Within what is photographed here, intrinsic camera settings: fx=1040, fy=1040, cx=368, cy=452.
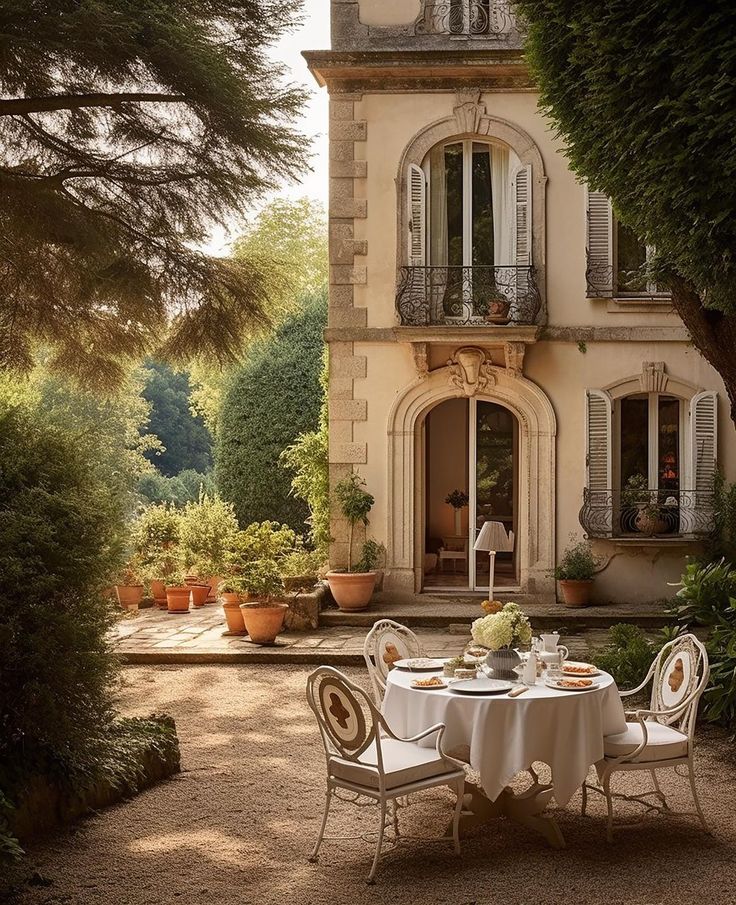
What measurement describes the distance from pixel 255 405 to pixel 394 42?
8550 millimetres

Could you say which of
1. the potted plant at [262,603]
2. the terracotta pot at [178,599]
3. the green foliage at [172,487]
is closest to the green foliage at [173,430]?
the green foliage at [172,487]

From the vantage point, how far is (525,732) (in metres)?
5.12

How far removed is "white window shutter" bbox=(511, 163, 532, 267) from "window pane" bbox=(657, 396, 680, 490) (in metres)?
2.38

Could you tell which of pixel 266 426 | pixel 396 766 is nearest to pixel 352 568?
pixel 396 766

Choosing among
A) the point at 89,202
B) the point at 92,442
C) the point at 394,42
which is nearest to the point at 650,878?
the point at 92,442

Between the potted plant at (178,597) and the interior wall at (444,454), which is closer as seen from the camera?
the potted plant at (178,597)

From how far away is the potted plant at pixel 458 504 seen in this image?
1499 centimetres

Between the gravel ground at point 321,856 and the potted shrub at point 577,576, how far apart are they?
4.96m

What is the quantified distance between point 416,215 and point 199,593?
5.80 m

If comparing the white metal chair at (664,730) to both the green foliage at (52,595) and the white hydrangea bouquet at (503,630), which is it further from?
the green foliage at (52,595)

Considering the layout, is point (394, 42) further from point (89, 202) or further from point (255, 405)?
point (255, 405)

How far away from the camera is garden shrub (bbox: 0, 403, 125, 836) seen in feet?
17.0

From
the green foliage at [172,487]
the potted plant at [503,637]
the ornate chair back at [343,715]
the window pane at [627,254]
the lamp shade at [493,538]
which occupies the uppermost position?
the window pane at [627,254]

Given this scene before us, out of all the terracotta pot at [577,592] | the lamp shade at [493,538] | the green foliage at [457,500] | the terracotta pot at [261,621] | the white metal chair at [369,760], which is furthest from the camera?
the green foliage at [457,500]
